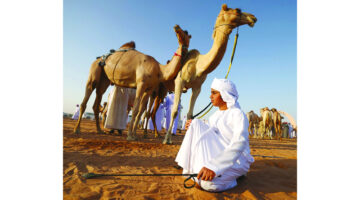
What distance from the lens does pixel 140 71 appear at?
18.1ft

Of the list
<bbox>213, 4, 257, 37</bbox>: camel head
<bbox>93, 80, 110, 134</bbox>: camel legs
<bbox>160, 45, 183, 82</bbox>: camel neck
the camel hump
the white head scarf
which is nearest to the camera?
the white head scarf

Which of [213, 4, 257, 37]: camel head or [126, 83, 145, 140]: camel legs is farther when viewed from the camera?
[126, 83, 145, 140]: camel legs

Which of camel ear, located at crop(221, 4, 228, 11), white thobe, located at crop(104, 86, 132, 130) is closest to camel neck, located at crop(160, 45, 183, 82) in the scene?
camel ear, located at crop(221, 4, 228, 11)

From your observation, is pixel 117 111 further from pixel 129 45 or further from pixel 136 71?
pixel 129 45

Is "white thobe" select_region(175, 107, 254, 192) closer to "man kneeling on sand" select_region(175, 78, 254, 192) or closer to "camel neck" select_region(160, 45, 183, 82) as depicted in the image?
"man kneeling on sand" select_region(175, 78, 254, 192)

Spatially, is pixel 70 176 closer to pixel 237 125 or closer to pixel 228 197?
pixel 228 197

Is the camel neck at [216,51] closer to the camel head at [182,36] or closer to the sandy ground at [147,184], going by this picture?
the camel head at [182,36]

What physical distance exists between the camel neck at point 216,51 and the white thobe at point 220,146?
2681 millimetres

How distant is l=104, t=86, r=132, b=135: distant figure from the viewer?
6.93 meters

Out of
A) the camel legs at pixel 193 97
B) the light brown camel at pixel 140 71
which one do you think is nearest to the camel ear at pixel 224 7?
the light brown camel at pixel 140 71

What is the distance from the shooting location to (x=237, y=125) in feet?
5.68

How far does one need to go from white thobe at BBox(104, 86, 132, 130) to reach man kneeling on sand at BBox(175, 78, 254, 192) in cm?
548

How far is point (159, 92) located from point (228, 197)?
5.65 metres
